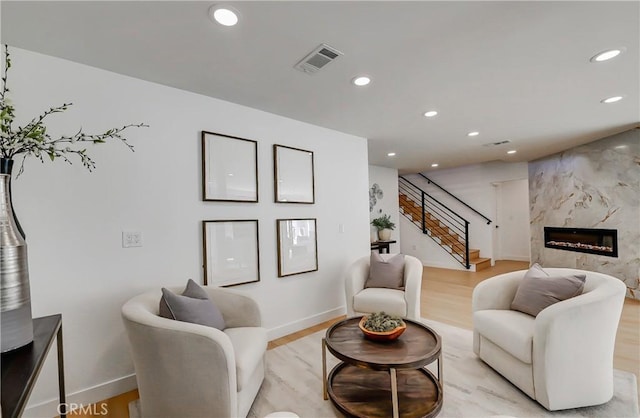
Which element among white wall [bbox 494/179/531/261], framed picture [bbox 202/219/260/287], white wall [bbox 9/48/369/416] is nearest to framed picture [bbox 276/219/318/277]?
white wall [bbox 9/48/369/416]

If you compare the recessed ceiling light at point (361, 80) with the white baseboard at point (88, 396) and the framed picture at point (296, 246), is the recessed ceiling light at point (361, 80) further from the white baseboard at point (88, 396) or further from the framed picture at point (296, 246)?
the white baseboard at point (88, 396)

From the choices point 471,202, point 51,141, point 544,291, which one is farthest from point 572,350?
point 471,202

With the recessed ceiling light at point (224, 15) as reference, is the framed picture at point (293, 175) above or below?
below

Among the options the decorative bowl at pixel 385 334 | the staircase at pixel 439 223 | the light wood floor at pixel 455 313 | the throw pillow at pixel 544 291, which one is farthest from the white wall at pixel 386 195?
the decorative bowl at pixel 385 334

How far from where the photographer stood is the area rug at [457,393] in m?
1.82

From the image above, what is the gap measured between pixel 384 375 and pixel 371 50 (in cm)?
237

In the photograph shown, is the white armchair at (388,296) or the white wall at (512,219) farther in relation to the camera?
the white wall at (512,219)

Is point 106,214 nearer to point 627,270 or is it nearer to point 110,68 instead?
Result: point 110,68

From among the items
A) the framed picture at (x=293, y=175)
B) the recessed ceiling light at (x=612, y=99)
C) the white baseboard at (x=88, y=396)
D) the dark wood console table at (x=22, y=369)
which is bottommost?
the white baseboard at (x=88, y=396)

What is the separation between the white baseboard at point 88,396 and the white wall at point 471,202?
6440mm

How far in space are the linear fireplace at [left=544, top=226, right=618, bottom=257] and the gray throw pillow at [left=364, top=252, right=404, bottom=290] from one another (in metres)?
3.80

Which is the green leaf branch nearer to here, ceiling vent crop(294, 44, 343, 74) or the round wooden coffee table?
ceiling vent crop(294, 44, 343, 74)

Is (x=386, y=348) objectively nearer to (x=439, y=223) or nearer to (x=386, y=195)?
(x=386, y=195)

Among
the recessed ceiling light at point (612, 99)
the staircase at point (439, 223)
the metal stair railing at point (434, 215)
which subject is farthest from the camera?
the metal stair railing at point (434, 215)
